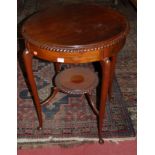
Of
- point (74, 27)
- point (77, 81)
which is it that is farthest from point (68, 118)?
point (74, 27)

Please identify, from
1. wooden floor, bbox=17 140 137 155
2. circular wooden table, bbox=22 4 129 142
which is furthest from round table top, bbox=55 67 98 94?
wooden floor, bbox=17 140 137 155

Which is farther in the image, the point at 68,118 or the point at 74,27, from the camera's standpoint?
the point at 68,118

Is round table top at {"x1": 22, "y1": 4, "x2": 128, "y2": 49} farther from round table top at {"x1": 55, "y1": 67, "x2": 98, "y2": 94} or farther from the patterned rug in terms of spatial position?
the patterned rug

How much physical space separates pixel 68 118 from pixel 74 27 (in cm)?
67

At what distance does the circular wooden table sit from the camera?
1.38 meters

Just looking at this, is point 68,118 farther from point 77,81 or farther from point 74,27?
point 74,27

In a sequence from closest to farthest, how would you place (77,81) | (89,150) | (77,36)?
(77,36) < (89,150) < (77,81)

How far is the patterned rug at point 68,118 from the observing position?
1.80 metres

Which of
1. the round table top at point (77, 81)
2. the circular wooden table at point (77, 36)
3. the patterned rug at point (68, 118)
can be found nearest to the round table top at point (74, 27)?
the circular wooden table at point (77, 36)

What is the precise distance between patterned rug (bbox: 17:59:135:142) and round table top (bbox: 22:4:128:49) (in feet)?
2.12

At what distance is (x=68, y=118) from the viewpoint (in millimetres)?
1919
